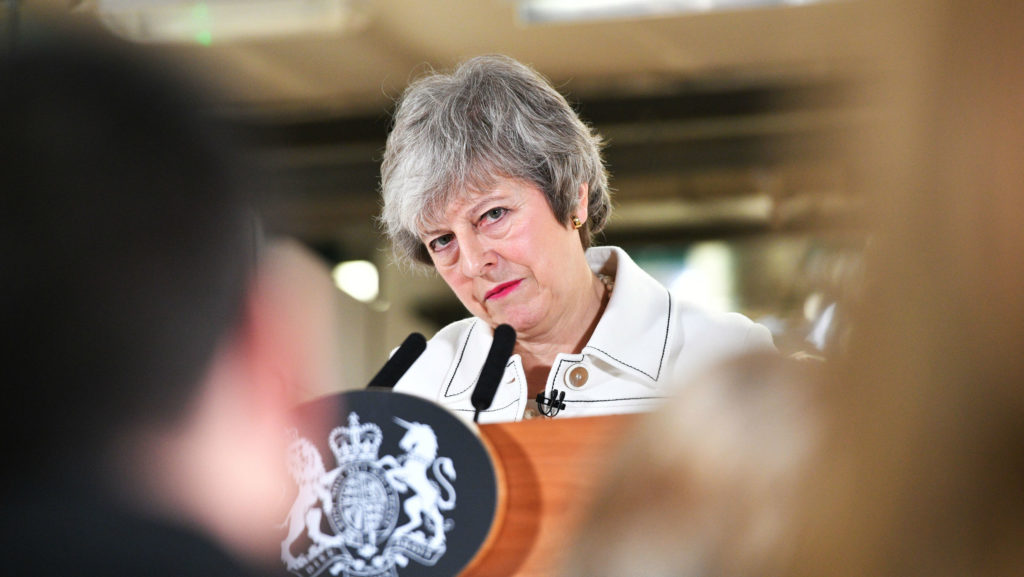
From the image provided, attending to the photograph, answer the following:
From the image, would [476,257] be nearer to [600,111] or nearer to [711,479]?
[711,479]

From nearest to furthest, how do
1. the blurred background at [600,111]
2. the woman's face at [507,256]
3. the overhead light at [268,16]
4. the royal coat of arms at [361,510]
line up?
the royal coat of arms at [361,510], the woman's face at [507,256], the overhead light at [268,16], the blurred background at [600,111]

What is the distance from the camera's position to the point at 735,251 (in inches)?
186

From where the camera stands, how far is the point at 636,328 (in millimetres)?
1204

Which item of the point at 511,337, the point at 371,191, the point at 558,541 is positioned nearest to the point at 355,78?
the point at 371,191

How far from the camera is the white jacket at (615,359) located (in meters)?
1.15

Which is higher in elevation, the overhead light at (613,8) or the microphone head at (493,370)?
the overhead light at (613,8)

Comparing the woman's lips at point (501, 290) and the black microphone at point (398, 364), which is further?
the woman's lips at point (501, 290)

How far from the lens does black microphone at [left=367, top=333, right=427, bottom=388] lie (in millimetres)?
875

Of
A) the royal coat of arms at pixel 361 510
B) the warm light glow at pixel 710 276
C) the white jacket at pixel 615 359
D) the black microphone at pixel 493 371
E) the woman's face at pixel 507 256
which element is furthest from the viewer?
the warm light glow at pixel 710 276

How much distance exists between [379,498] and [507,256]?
676 mm

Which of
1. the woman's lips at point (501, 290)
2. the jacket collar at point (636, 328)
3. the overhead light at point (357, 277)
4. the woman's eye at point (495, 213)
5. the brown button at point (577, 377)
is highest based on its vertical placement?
the overhead light at point (357, 277)

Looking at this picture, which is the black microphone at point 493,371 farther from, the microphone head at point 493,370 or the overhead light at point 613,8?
the overhead light at point 613,8

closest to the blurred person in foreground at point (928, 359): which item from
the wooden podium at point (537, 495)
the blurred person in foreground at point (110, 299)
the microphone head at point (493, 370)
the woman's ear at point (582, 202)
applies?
the blurred person in foreground at point (110, 299)

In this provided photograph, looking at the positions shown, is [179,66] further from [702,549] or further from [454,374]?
[454,374]
